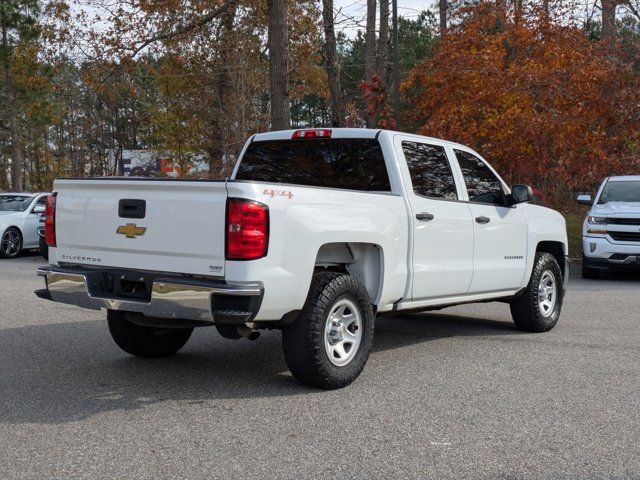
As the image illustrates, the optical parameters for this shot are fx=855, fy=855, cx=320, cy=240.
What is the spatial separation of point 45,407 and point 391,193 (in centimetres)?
316

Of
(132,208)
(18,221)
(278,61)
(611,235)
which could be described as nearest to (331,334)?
(132,208)

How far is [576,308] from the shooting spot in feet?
A: 36.8

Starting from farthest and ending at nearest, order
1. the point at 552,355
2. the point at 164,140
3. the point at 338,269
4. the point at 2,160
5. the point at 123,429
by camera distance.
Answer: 1. the point at 2,160
2. the point at 164,140
3. the point at 552,355
4. the point at 338,269
5. the point at 123,429

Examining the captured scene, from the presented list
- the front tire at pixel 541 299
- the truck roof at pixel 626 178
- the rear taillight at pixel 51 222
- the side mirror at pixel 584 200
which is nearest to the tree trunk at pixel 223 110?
the truck roof at pixel 626 178

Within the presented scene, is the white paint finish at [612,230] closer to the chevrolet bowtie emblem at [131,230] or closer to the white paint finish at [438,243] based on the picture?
the white paint finish at [438,243]

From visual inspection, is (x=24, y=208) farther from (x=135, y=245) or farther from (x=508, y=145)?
(x=135, y=245)

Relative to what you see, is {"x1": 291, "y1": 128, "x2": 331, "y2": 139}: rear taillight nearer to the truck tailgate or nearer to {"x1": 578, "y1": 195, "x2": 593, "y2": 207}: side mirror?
the truck tailgate

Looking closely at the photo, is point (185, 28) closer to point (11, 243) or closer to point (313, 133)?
point (11, 243)

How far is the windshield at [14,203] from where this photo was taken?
20.5 m

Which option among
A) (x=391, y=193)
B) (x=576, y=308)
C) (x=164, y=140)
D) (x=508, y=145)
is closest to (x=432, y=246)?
(x=391, y=193)

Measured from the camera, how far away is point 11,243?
19.7 m

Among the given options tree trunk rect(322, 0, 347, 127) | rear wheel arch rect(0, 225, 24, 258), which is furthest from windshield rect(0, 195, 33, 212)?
tree trunk rect(322, 0, 347, 127)

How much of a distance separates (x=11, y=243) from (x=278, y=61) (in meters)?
7.59

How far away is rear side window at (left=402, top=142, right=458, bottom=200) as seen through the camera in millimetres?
7406
